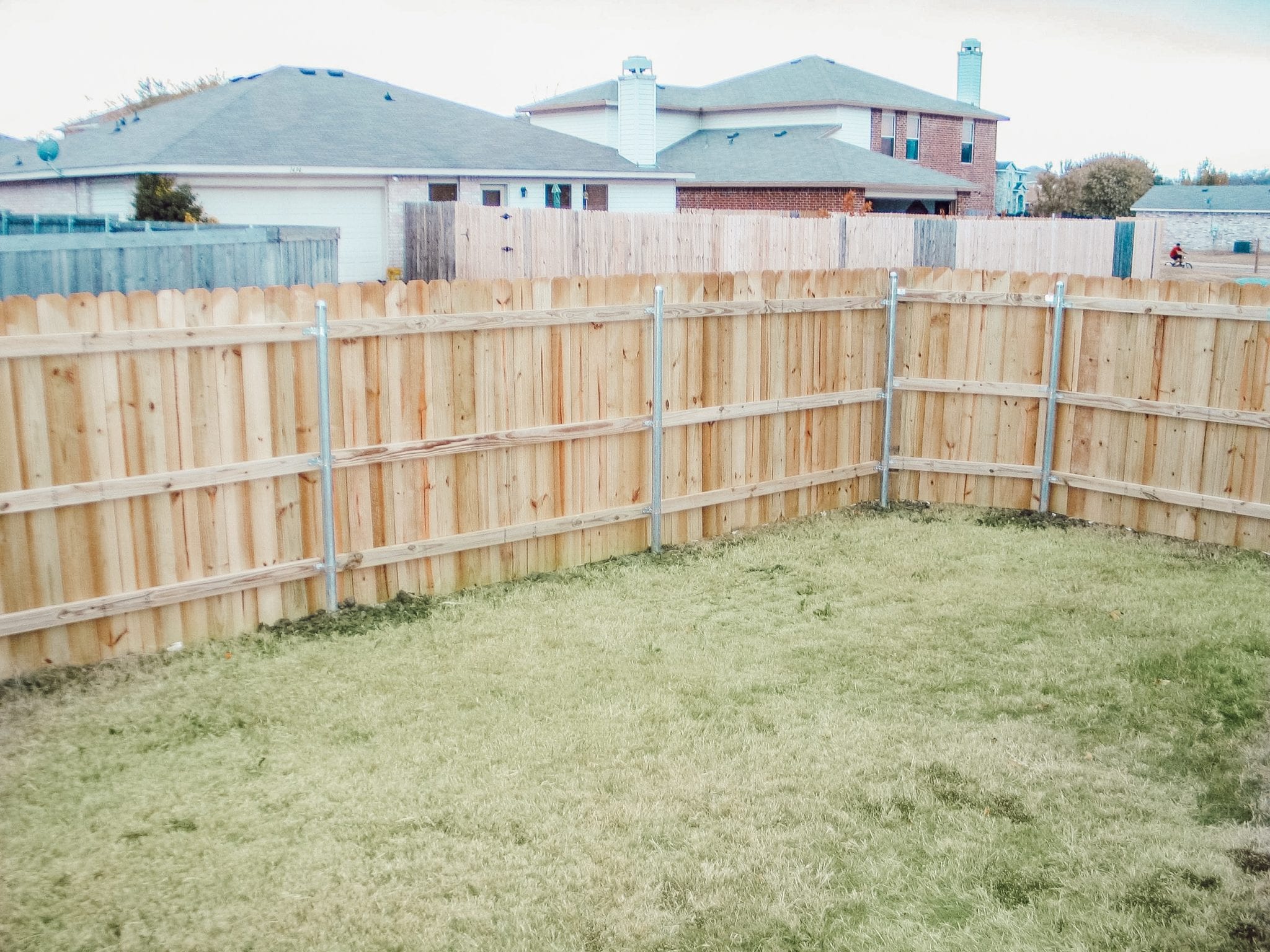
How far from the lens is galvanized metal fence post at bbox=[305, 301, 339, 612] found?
24.9 feet

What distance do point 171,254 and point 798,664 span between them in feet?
23.9

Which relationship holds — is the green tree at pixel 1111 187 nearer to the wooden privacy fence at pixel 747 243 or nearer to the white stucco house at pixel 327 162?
the white stucco house at pixel 327 162

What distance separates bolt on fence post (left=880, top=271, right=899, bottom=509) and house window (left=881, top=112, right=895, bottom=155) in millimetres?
35682

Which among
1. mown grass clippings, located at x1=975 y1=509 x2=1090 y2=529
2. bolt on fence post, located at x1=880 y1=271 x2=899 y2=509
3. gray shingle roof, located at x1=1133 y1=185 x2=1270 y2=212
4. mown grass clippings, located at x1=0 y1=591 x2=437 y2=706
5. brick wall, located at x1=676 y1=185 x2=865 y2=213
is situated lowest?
mown grass clippings, located at x1=975 y1=509 x2=1090 y2=529

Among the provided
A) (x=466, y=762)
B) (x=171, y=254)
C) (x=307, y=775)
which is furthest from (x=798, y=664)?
(x=171, y=254)

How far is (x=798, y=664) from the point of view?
728cm

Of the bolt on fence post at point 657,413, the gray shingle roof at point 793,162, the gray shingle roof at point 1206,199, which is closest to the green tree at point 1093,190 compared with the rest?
the gray shingle roof at point 1206,199

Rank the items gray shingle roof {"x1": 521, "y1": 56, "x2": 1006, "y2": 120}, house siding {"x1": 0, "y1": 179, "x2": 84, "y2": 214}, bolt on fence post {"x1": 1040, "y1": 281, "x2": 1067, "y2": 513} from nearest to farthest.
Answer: bolt on fence post {"x1": 1040, "y1": 281, "x2": 1067, "y2": 513}, house siding {"x1": 0, "y1": 179, "x2": 84, "y2": 214}, gray shingle roof {"x1": 521, "y1": 56, "x2": 1006, "y2": 120}

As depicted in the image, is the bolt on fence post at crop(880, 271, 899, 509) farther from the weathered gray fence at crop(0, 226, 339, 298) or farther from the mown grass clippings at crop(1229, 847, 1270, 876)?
the mown grass clippings at crop(1229, 847, 1270, 876)

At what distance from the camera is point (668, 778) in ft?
18.7

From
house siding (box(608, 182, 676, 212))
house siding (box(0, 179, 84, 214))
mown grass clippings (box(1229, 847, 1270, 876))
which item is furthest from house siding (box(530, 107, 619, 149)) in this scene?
mown grass clippings (box(1229, 847, 1270, 876))

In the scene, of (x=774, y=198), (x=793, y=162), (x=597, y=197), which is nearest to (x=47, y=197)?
(x=597, y=197)

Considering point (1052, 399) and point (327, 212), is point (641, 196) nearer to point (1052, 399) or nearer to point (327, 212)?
point (327, 212)

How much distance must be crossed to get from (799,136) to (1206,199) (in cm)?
3974
